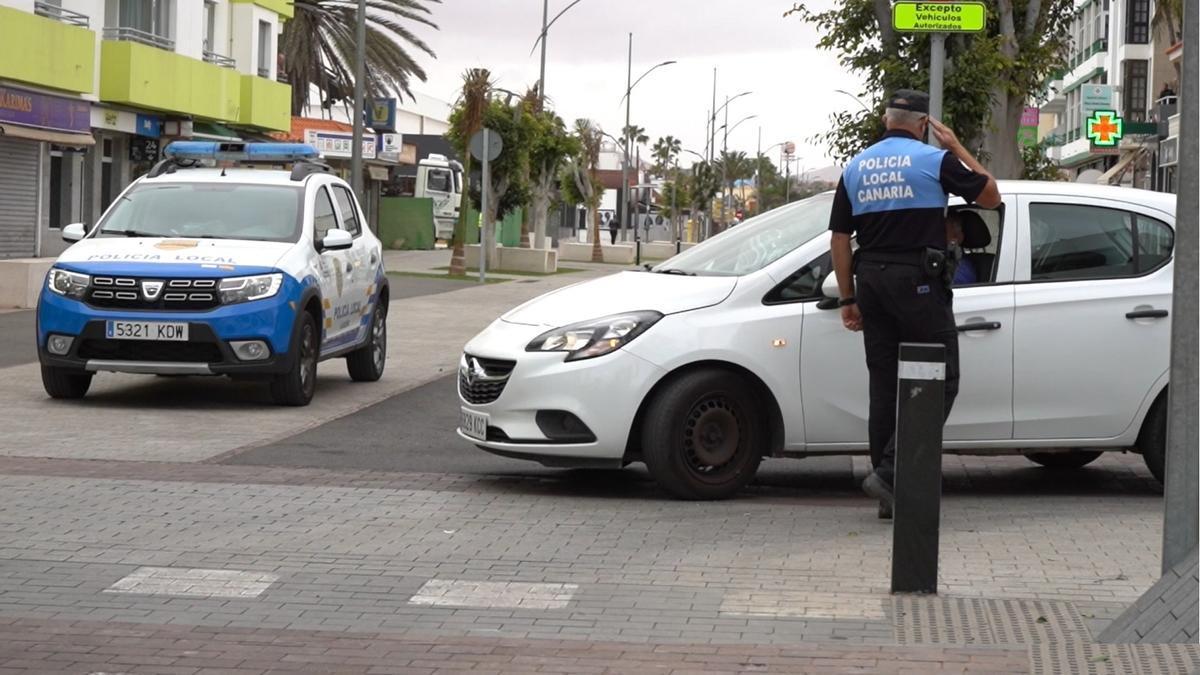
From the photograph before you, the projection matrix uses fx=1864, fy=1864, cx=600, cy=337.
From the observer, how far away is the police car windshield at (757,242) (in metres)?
9.40

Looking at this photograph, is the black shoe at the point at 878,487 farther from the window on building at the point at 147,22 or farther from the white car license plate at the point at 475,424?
the window on building at the point at 147,22

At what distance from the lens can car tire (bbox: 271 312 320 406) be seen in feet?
43.2

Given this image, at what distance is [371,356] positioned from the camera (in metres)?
15.6

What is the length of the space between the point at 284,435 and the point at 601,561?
4.74 meters

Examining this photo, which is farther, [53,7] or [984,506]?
[53,7]

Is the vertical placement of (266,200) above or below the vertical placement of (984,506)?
above

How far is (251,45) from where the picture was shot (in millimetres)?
48000

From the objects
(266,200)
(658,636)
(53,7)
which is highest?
(53,7)

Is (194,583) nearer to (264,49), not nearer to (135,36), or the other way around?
(135,36)

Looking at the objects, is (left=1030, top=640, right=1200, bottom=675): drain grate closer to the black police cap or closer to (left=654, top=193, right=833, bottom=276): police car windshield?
the black police cap

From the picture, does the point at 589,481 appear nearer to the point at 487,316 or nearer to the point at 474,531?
the point at 474,531

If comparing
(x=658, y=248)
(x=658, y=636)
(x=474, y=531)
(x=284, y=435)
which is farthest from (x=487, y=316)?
(x=658, y=248)

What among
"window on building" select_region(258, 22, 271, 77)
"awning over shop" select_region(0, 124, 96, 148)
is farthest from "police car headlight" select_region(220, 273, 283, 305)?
"window on building" select_region(258, 22, 271, 77)

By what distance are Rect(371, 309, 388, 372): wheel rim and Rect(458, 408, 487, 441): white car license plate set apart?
6.17 meters
